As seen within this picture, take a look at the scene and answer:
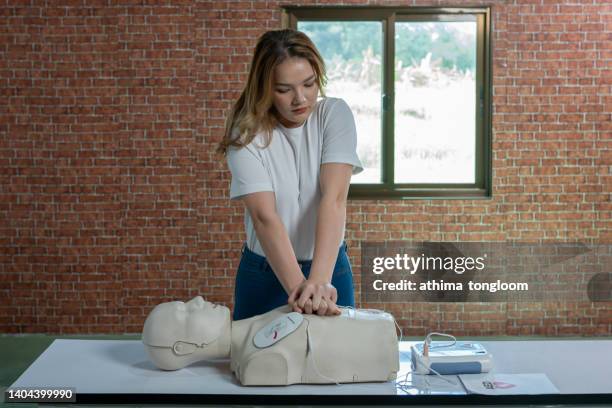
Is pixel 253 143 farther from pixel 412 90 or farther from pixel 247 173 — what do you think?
pixel 412 90

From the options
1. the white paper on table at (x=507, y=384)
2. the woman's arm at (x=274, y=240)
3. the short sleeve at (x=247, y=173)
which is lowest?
the white paper on table at (x=507, y=384)

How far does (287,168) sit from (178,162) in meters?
3.06

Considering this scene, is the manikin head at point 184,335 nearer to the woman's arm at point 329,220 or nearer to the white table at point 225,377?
the white table at point 225,377

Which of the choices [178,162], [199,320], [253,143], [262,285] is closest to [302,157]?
[253,143]

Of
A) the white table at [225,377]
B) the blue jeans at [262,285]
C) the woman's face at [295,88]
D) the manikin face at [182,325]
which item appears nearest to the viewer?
the white table at [225,377]

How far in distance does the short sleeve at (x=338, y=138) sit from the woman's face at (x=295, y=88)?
0.33ft

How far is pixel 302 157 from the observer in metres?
2.35

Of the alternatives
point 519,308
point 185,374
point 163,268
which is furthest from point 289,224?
point 519,308

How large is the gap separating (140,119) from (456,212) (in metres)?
2.22

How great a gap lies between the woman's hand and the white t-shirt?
29 centimetres

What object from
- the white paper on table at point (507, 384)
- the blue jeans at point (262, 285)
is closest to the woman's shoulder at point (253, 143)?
the blue jeans at point (262, 285)

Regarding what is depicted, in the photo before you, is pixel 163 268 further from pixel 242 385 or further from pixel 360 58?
pixel 242 385

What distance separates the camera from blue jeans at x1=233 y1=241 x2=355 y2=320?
2412 millimetres

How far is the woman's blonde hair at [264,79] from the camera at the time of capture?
7.22 ft
